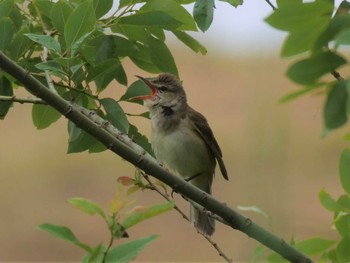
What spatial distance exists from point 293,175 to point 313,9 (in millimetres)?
9678

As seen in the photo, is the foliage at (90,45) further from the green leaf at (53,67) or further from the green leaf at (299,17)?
the green leaf at (299,17)

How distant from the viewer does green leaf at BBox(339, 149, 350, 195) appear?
111 centimetres

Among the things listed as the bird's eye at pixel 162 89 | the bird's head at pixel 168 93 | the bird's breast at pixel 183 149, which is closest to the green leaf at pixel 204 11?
the bird's head at pixel 168 93

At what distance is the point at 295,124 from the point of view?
9.91 metres

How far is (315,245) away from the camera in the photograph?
1237 millimetres

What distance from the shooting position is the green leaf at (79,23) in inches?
43.5

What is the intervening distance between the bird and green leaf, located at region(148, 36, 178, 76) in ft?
3.26

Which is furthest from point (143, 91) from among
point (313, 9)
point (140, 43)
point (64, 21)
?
point (313, 9)

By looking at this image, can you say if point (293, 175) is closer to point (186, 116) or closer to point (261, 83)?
point (261, 83)

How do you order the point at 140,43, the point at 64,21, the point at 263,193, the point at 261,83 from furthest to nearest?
the point at 261,83
the point at 263,193
the point at 140,43
the point at 64,21

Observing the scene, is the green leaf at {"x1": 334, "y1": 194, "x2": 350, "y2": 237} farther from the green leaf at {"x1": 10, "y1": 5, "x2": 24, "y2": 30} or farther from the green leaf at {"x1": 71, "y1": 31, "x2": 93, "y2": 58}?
the green leaf at {"x1": 10, "y1": 5, "x2": 24, "y2": 30}

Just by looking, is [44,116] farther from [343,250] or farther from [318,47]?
[318,47]

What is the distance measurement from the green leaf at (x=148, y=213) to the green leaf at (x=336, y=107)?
1.11 ft

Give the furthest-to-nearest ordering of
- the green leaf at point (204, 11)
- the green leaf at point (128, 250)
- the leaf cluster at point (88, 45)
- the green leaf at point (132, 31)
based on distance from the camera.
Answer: the green leaf at point (132, 31), the leaf cluster at point (88, 45), the green leaf at point (204, 11), the green leaf at point (128, 250)
